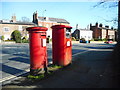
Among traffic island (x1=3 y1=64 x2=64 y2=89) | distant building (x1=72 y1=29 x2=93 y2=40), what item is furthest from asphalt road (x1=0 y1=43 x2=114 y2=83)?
distant building (x1=72 y1=29 x2=93 y2=40)

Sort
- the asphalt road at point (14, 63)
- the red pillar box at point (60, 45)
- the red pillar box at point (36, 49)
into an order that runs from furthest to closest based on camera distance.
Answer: the red pillar box at point (60, 45) < the asphalt road at point (14, 63) < the red pillar box at point (36, 49)

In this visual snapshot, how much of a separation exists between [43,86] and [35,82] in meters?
0.50

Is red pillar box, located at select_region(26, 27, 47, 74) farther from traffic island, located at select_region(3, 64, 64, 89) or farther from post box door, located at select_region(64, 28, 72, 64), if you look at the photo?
post box door, located at select_region(64, 28, 72, 64)

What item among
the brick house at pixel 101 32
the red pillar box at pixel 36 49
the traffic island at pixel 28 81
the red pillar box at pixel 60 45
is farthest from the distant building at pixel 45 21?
the traffic island at pixel 28 81

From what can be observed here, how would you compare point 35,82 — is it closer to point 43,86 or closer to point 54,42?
point 43,86

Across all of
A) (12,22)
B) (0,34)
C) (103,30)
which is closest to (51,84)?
(0,34)

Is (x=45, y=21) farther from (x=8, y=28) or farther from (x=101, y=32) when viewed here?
(x=101, y=32)

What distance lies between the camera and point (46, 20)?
2133 inches

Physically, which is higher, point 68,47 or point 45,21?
point 45,21

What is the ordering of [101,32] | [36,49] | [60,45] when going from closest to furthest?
1. [36,49]
2. [60,45]
3. [101,32]

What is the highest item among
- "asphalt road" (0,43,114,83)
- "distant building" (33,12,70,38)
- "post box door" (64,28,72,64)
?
"distant building" (33,12,70,38)

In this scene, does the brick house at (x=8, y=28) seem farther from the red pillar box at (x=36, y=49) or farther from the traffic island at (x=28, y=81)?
the traffic island at (x=28, y=81)

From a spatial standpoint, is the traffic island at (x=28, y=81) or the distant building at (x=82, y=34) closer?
the traffic island at (x=28, y=81)

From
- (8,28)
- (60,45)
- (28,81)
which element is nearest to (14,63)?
(60,45)
